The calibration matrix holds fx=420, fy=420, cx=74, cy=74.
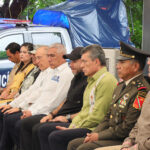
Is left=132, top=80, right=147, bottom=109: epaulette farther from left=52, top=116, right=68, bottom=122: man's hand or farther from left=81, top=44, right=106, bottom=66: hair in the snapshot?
left=52, top=116, right=68, bottom=122: man's hand

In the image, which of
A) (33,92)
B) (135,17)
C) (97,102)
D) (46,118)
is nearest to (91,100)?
(97,102)

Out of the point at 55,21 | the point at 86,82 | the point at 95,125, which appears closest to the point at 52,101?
the point at 86,82

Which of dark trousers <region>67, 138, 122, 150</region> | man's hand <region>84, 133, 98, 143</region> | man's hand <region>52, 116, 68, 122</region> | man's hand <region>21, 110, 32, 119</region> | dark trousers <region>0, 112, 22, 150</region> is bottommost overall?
dark trousers <region>0, 112, 22, 150</region>

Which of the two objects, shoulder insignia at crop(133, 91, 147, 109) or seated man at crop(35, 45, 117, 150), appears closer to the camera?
shoulder insignia at crop(133, 91, 147, 109)

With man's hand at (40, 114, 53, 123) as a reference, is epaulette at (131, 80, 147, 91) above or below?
above

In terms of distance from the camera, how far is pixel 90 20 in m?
10.6

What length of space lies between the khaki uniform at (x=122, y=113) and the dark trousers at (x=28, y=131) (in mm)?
1286

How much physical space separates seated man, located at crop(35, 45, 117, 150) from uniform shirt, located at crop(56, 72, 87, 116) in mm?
334

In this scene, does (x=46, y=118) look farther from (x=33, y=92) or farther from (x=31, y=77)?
(x=31, y=77)

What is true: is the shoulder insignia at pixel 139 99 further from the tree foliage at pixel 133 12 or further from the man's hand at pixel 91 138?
the tree foliage at pixel 133 12

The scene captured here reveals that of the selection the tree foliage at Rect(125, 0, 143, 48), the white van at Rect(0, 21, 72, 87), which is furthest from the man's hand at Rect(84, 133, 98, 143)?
the tree foliage at Rect(125, 0, 143, 48)

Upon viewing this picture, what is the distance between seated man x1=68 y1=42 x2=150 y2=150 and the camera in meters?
3.89

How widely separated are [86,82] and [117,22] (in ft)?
21.6

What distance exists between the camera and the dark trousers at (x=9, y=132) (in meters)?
5.91
